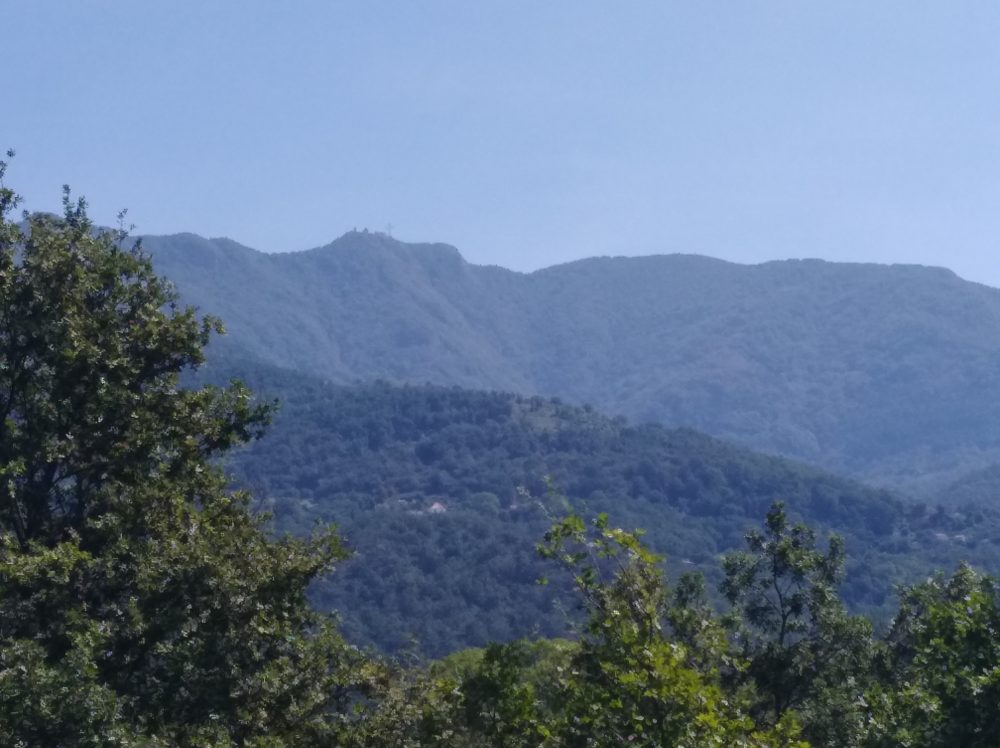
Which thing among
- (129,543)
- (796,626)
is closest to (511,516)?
(796,626)

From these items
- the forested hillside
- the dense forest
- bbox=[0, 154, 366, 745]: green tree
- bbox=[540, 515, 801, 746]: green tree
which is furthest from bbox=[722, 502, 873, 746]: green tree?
the forested hillside

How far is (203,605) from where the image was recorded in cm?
1333

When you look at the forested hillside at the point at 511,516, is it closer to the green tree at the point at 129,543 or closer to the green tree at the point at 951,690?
the green tree at the point at 129,543

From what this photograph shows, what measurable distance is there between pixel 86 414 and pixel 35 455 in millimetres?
724

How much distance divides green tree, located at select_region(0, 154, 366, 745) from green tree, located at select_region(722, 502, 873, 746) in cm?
879

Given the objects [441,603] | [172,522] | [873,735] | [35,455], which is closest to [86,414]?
[35,455]

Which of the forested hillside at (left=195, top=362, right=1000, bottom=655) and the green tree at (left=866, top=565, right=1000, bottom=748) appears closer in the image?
the green tree at (left=866, top=565, right=1000, bottom=748)

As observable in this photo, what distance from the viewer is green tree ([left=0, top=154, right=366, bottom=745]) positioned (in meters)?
12.6

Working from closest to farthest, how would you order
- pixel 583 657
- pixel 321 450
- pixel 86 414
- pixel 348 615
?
pixel 583 657, pixel 86 414, pixel 348 615, pixel 321 450

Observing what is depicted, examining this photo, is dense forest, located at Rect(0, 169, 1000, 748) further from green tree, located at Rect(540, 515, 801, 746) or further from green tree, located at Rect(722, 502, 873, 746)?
A: green tree, located at Rect(722, 502, 873, 746)

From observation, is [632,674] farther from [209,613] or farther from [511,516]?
[511,516]

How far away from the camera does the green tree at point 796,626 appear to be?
2097 centimetres

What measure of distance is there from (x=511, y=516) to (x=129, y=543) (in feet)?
506

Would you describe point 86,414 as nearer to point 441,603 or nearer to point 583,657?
point 583,657
